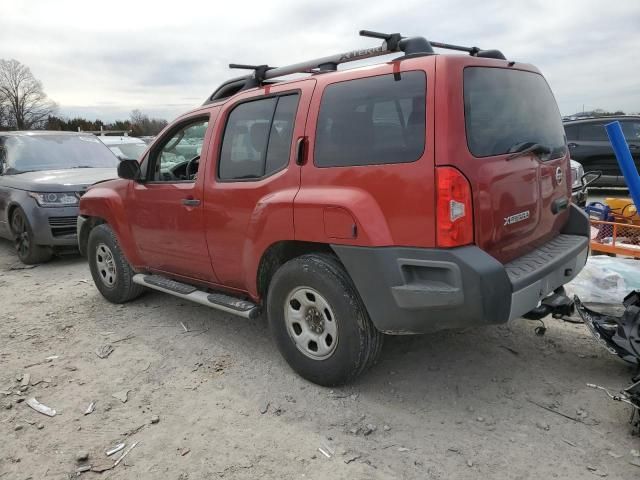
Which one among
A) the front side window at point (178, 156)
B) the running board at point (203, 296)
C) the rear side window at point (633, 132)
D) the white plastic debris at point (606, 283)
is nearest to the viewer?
the running board at point (203, 296)

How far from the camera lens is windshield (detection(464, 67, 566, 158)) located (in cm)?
279

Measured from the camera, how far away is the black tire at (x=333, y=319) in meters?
3.02

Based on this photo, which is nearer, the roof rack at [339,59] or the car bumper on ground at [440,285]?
the car bumper on ground at [440,285]

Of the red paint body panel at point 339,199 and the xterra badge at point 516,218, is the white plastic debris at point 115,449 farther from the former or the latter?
the xterra badge at point 516,218

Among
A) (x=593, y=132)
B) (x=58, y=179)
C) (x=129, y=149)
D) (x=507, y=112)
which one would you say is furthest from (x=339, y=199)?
(x=593, y=132)

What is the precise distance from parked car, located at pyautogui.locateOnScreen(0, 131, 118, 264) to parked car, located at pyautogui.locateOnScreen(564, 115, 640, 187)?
9.70 meters

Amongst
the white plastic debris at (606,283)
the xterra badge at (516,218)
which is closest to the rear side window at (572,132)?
the white plastic debris at (606,283)

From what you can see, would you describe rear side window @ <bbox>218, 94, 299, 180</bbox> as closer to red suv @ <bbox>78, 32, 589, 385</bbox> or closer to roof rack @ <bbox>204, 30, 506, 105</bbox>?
red suv @ <bbox>78, 32, 589, 385</bbox>

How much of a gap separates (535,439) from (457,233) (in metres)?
1.16

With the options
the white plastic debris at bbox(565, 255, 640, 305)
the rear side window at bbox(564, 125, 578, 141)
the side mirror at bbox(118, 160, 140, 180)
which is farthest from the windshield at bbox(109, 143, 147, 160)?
the white plastic debris at bbox(565, 255, 640, 305)

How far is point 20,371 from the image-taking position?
384 cm

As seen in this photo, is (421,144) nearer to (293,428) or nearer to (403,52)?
(403,52)

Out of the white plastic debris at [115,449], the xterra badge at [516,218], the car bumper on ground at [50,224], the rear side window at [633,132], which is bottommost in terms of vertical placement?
the white plastic debris at [115,449]

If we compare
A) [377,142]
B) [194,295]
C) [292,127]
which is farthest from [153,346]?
[377,142]
